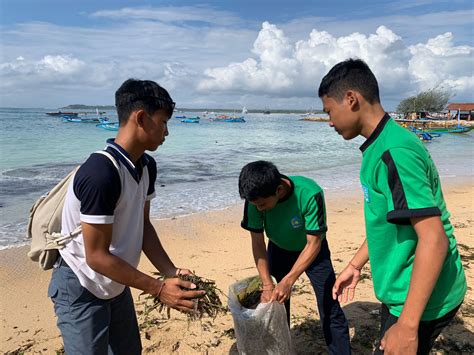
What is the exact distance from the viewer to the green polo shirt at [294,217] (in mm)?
2668

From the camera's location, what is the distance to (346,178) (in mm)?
13688

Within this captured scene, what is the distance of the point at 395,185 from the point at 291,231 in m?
1.36

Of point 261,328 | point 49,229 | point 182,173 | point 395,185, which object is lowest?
point 182,173

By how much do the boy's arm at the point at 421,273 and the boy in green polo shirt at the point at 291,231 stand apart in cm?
116

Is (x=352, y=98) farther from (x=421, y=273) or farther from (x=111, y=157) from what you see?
(x=111, y=157)

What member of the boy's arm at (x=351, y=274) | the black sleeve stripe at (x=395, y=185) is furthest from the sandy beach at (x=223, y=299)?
the black sleeve stripe at (x=395, y=185)

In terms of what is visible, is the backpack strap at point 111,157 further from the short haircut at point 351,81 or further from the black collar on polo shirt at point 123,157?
the short haircut at point 351,81

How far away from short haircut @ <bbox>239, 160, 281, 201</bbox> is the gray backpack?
106 cm

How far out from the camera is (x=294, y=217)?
2.71m

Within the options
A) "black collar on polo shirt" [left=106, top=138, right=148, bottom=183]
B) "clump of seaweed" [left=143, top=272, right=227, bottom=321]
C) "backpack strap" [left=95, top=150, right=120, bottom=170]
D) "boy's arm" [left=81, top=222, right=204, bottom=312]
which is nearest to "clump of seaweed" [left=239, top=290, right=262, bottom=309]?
"clump of seaweed" [left=143, top=272, right=227, bottom=321]

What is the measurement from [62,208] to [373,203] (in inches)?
58.8

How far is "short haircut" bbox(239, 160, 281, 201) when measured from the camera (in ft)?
8.04

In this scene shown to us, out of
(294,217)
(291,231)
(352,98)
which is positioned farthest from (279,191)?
(352,98)

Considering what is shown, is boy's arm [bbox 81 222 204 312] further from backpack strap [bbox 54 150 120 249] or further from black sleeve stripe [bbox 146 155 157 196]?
black sleeve stripe [bbox 146 155 157 196]
